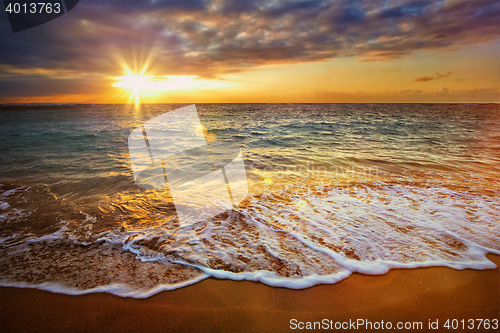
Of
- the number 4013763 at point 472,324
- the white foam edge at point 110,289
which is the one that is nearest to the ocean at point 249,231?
the white foam edge at point 110,289

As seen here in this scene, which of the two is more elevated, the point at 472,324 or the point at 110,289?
the point at 110,289

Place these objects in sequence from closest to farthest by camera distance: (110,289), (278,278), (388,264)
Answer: (110,289) → (278,278) → (388,264)

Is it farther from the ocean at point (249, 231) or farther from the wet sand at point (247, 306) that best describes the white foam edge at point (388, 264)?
the wet sand at point (247, 306)

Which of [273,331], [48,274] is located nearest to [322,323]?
[273,331]

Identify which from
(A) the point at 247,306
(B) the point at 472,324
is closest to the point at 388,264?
(B) the point at 472,324

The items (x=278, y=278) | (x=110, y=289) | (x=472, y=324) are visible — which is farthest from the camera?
(x=278, y=278)

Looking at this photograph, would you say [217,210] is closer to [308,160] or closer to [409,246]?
[409,246]

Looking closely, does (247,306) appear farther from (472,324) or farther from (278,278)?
(472,324)

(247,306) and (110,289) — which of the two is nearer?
(247,306)

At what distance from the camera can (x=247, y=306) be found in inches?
82.4

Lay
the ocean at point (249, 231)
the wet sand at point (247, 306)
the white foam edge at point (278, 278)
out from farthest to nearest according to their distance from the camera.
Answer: the ocean at point (249, 231), the white foam edge at point (278, 278), the wet sand at point (247, 306)

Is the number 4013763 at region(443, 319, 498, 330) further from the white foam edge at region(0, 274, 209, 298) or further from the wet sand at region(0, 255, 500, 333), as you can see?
the white foam edge at region(0, 274, 209, 298)

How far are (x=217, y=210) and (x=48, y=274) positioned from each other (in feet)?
7.83

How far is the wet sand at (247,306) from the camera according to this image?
1.91 meters
